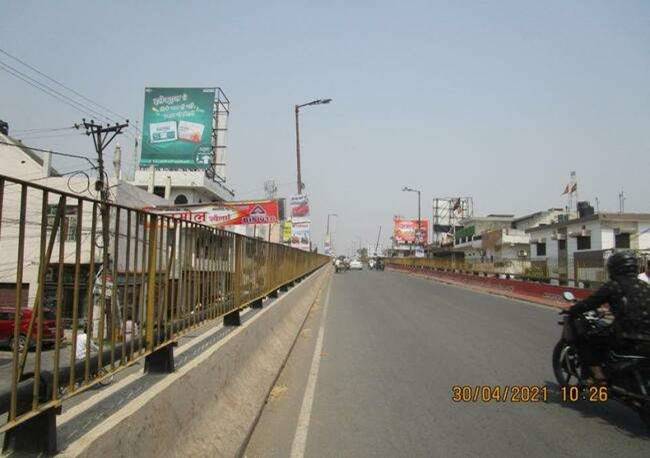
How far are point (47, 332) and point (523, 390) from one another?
5.61m

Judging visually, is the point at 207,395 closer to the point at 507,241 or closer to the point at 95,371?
the point at 95,371

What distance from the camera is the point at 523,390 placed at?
673 centimetres

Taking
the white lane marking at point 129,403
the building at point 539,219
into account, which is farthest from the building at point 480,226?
the white lane marking at point 129,403

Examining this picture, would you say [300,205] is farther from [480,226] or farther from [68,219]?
[480,226]

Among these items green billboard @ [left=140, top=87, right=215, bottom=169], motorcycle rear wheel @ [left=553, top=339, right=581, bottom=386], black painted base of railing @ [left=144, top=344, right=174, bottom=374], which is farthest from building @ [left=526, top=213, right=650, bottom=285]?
green billboard @ [left=140, top=87, right=215, bottom=169]

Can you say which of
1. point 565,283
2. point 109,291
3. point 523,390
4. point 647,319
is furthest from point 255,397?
point 565,283

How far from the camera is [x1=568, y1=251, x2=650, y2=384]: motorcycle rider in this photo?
5172 mm

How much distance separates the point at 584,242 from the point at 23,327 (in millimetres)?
40320

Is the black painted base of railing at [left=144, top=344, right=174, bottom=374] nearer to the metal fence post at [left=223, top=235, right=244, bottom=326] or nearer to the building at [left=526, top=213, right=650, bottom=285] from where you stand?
the metal fence post at [left=223, top=235, right=244, bottom=326]

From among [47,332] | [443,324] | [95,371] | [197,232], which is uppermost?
[197,232]

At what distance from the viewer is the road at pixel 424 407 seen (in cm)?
486
